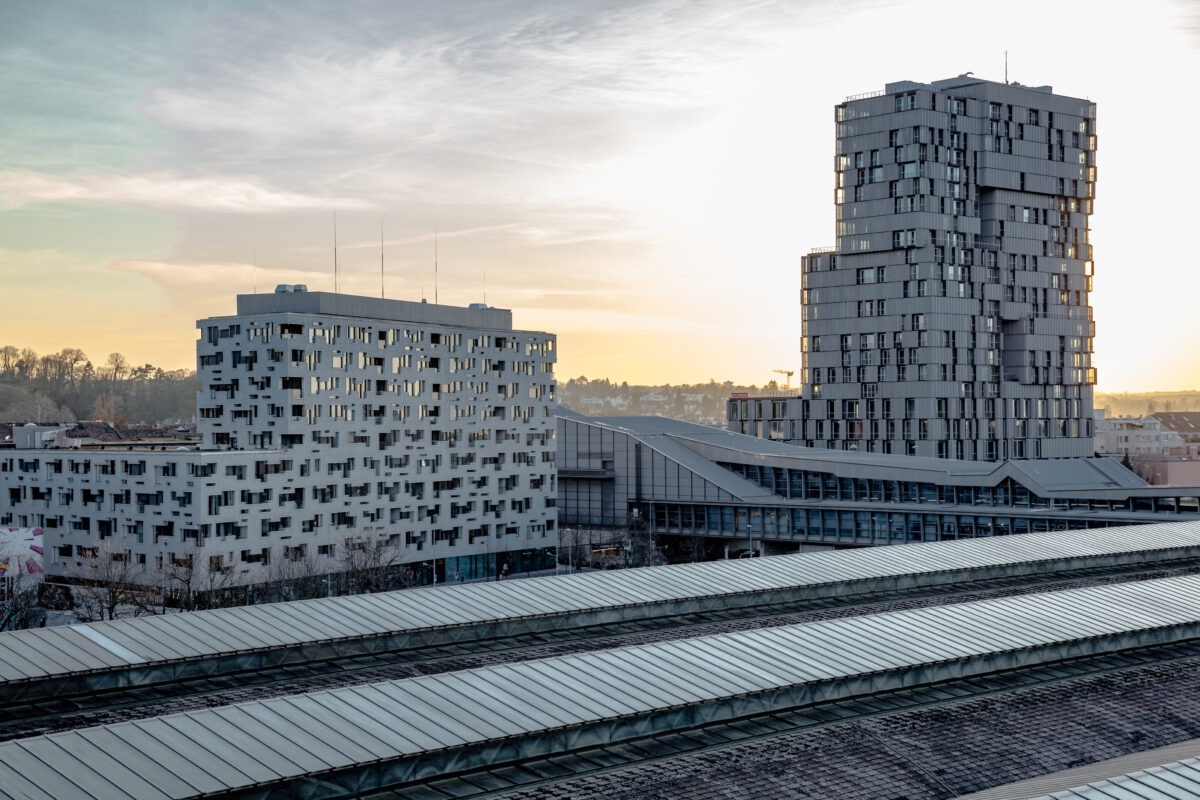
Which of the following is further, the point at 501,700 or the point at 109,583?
the point at 109,583

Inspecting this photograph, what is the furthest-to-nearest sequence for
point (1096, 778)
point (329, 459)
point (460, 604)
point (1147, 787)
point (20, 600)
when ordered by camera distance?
point (329, 459) → point (20, 600) → point (460, 604) → point (1096, 778) → point (1147, 787)

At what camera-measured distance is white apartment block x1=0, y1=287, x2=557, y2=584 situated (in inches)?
4117

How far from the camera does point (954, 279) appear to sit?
169 meters

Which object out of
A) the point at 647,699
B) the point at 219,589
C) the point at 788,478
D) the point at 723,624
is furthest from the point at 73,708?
the point at 788,478

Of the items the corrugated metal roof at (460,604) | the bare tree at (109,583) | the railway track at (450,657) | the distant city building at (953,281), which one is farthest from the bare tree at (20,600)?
the distant city building at (953,281)

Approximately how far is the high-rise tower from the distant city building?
19 centimetres

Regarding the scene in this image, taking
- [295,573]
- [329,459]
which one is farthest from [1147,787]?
[329,459]

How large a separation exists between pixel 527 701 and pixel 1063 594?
23.1m

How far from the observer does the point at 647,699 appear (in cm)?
3266

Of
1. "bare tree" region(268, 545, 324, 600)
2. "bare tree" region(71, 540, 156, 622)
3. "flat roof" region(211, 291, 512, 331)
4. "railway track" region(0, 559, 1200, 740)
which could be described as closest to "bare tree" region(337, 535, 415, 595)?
"bare tree" region(268, 545, 324, 600)

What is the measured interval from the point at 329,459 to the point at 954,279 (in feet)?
293

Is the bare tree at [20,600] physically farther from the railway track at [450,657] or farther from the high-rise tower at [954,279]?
the high-rise tower at [954,279]

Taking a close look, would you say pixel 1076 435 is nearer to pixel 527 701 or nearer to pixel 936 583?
pixel 936 583

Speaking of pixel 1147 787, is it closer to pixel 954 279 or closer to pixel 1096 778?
pixel 1096 778
